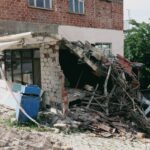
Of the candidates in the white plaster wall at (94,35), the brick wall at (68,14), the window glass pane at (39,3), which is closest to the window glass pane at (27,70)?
the brick wall at (68,14)

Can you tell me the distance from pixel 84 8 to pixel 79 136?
10965mm

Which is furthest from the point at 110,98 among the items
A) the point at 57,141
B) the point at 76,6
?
the point at 76,6

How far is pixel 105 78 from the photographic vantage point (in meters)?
16.2

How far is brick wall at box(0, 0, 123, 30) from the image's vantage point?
691 inches

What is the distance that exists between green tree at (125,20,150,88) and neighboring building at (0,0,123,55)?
1302mm

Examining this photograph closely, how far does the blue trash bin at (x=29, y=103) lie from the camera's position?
43.3ft

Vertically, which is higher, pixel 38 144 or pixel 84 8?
pixel 84 8

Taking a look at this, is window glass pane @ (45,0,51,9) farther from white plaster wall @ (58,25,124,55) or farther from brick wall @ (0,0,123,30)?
white plaster wall @ (58,25,124,55)

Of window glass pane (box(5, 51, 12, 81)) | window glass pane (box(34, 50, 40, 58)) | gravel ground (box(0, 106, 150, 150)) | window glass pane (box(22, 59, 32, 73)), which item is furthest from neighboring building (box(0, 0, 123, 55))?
gravel ground (box(0, 106, 150, 150))

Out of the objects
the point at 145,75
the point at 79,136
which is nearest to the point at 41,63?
the point at 79,136

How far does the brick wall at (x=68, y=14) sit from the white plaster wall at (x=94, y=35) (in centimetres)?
25

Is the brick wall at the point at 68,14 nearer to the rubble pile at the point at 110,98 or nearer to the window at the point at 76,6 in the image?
the window at the point at 76,6

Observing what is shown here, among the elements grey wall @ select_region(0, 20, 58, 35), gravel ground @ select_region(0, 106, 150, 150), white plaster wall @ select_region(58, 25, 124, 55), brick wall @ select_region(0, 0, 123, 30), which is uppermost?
brick wall @ select_region(0, 0, 123, 30)

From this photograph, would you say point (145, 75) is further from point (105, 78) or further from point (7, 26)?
point (7, 26)
